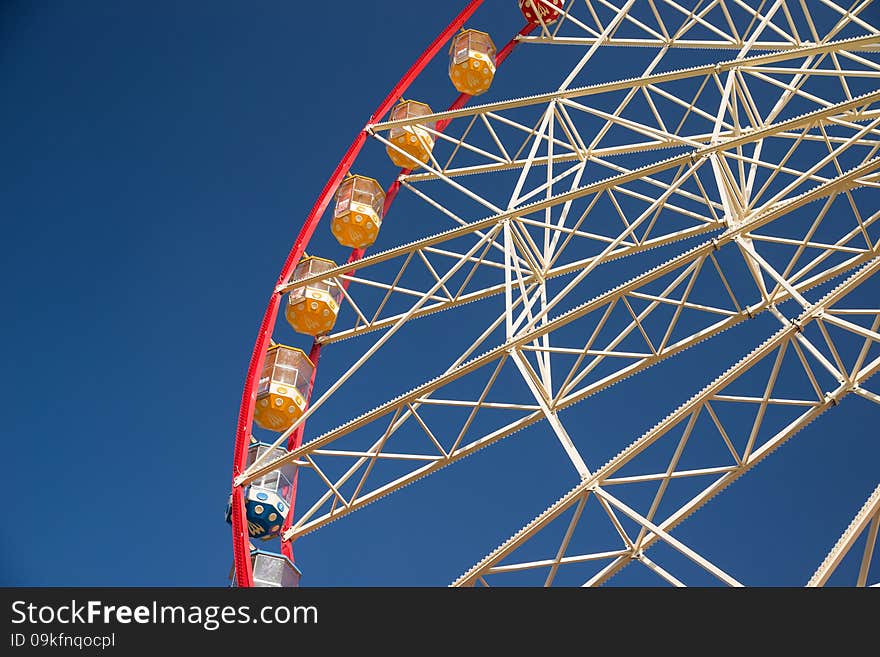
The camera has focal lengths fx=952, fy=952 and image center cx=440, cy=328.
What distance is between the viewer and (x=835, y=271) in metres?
10.7

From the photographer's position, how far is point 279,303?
46.8 feet

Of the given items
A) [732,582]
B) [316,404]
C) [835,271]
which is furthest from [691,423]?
[316,404]

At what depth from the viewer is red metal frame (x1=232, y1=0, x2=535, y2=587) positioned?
11008 millimetres

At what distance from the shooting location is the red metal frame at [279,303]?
11008mm

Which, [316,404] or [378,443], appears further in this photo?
[316,404]
